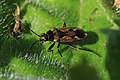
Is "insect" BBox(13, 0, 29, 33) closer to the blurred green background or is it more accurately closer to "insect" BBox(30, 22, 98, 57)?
the blurred green background

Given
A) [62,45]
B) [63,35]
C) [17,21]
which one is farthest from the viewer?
[63,35]

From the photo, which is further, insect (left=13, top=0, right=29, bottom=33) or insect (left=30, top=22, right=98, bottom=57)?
insect (left=30, top=22, right=98, bottom=57)

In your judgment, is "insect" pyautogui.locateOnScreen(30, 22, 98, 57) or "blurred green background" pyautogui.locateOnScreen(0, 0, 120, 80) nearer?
"blurred green background" pyautogui.locateOnScreen(0, 0, 120, 80)

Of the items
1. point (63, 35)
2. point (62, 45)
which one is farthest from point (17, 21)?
point (63, 35)

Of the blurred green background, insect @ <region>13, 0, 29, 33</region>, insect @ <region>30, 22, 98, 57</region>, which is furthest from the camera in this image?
insect @ <region>30, 22, 98, 57</region>

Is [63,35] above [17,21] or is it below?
below

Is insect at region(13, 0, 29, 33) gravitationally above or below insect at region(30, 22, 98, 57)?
above

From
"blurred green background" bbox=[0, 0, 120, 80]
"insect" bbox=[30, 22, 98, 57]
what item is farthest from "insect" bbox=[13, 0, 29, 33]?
"insect" bbox=[30, 22, 98, 57]

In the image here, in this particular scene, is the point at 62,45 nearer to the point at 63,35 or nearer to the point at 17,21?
the point at 63,35

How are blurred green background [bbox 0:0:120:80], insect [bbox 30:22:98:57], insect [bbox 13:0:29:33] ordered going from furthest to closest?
insect [bbox 30:22:98:57] < insect [bbox 13:0:29:33] < blurred green background [bbox 0:0:120:80]

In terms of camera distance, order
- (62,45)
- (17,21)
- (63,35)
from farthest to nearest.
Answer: (63,35)
(62,45)
(17,21)
